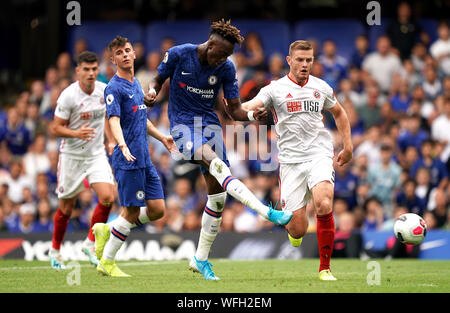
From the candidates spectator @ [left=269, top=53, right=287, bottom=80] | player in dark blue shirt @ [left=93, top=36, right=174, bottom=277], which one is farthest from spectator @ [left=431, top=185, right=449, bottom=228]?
player in dark blue shirt @ [left=93, top=36, right=174, bottom=277]

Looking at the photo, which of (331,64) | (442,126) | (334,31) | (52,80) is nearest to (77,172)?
(52,80)

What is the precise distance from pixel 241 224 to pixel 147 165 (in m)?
6.62

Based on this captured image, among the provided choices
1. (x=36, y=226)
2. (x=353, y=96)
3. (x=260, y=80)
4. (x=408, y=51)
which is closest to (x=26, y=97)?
(x=36, y=226)

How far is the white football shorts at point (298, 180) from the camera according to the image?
9.73 m

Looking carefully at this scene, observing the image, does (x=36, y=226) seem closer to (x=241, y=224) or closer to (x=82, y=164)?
(x=241, y=224)

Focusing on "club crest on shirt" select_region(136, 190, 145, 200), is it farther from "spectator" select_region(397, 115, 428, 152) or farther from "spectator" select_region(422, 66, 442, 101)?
"spectator" select_region(422, 66, 442, 101)

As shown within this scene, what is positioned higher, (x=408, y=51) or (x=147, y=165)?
(x=408, y=51)

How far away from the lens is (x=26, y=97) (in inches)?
760

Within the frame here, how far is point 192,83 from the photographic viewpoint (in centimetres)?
935

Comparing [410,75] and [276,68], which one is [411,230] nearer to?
[276,68]

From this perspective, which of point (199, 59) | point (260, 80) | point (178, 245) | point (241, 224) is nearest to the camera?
point (199, 59)

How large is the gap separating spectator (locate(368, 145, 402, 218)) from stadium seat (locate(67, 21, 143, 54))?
7960 millimetres

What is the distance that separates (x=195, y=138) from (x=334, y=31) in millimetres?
12366
